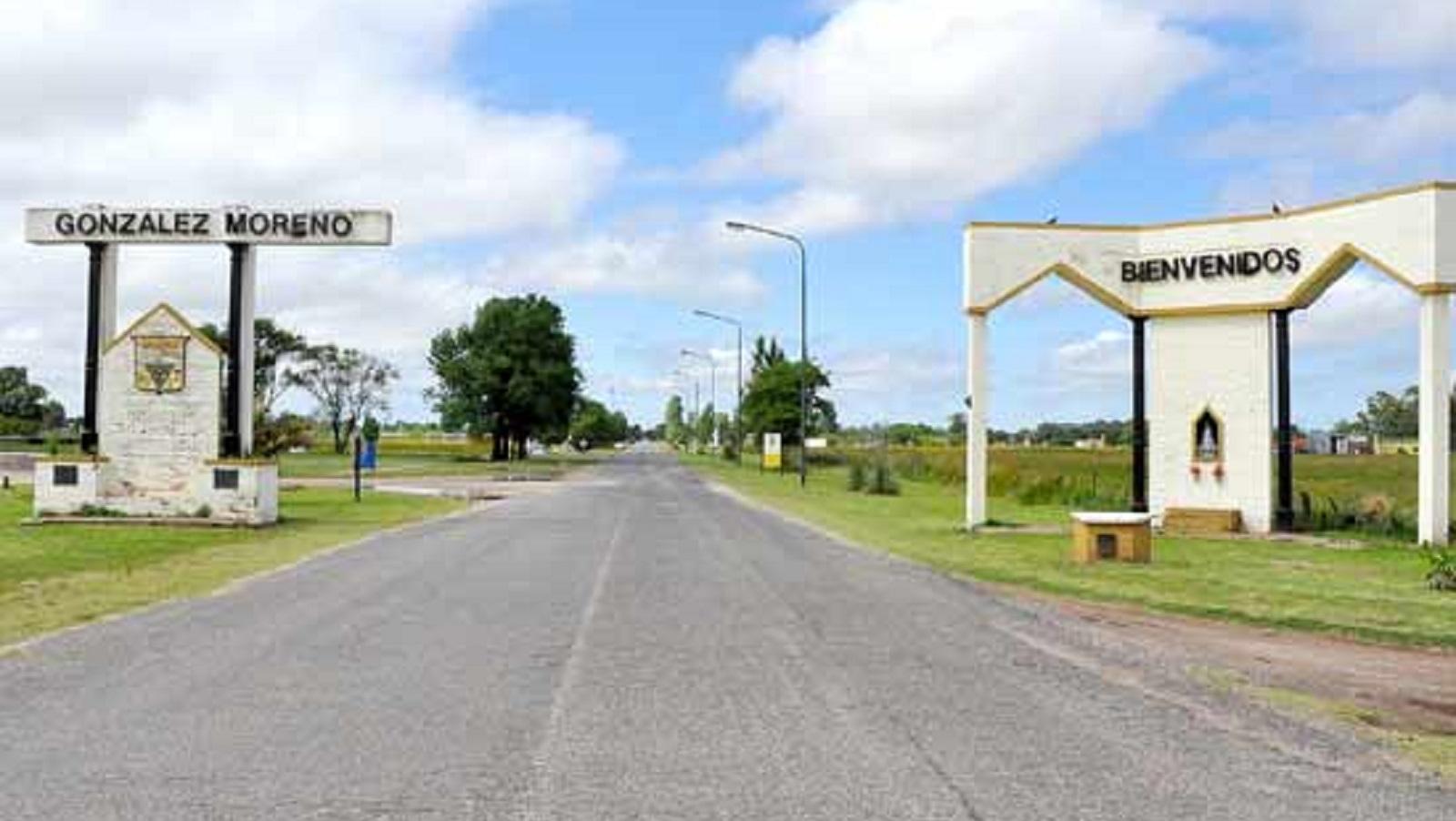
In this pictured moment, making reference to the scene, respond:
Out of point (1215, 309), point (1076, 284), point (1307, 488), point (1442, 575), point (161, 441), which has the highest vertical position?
point (1076, 284)

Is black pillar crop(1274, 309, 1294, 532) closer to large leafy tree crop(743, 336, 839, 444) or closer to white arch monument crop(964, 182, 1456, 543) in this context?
white arch monument crop(964, 182, 1456, 543)

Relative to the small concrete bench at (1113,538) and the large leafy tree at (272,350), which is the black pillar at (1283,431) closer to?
the small concrete bench at (1113,538)

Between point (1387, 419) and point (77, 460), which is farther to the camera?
point (1387, 419)

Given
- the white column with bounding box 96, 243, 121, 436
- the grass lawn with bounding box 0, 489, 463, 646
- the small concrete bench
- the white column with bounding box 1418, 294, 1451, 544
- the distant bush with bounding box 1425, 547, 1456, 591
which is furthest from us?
the white column with bounding box 96, 243, 121, 436

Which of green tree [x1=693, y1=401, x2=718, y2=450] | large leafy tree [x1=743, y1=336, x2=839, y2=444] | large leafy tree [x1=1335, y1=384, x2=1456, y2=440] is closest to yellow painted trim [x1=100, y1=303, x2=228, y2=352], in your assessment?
large leafy tree [x1=743, y1=336, x2=839, y2=444]

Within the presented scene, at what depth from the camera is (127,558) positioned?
Answer: 20.0m

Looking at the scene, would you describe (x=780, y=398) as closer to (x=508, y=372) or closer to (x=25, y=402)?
(x=508, y=372)

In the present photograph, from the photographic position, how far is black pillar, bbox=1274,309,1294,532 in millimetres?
26875

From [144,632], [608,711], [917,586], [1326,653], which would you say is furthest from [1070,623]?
[144,632]

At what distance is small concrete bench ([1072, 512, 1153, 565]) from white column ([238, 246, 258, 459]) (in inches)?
682

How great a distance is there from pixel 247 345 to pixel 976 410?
15228mm

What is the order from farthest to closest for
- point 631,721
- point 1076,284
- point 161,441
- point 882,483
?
point 882,483, point 1076,284, point 161,441, point 631,721

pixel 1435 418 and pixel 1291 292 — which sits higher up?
pixel 1291 292

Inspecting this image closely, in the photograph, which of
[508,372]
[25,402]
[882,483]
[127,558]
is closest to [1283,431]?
[127,558]
